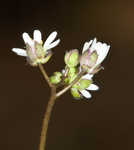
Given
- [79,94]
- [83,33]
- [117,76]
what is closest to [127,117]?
[117,76]

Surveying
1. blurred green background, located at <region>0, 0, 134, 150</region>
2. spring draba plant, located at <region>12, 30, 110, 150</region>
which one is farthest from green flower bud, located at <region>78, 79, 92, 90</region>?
blurred green background, located at <region>0, 0, 134, 150</region>

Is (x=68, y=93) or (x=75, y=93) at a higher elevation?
(x=68, y=93)

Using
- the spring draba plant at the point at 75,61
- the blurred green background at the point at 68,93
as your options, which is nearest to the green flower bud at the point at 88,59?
the spring draba plant at the point at 75,61

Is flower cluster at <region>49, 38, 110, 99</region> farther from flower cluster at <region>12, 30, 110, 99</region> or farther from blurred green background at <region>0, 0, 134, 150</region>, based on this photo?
blurred green background at <region>0, 0, 134, 150</region>

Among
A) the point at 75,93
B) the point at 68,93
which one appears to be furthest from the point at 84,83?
the point at 68,93

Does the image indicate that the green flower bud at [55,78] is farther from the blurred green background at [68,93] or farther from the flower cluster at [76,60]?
the blurred green background at [68,93]

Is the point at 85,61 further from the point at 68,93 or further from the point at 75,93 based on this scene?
the point at 68,93

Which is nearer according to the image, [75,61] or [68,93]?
[75,61]
